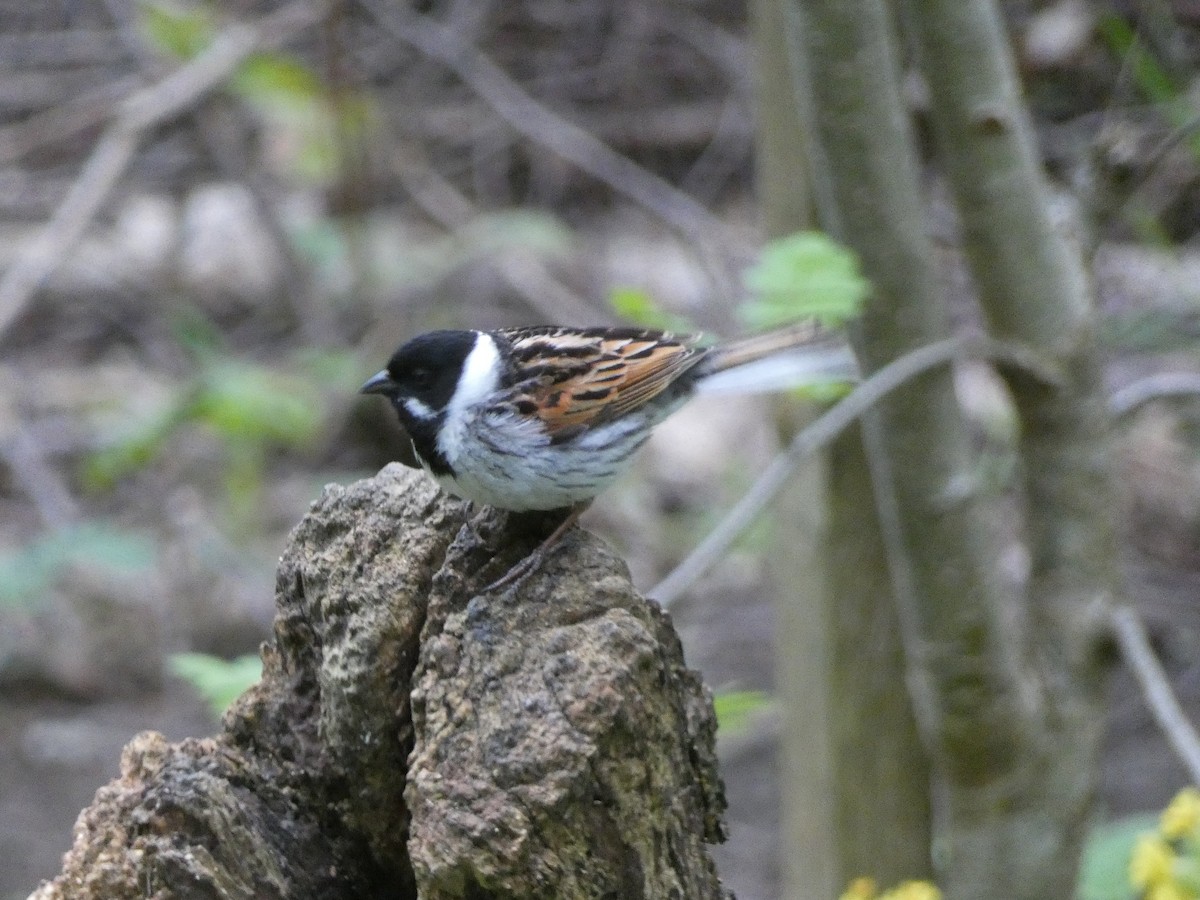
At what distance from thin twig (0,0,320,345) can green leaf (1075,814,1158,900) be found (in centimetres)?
415

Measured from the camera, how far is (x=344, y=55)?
27.2ft

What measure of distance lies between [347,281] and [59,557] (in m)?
3.55

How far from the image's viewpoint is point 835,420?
3365 mm

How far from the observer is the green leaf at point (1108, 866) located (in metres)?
3.85

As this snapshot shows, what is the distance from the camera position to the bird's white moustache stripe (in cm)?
329

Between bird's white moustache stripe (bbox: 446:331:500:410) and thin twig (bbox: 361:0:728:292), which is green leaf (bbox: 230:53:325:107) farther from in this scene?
bird's white moustache stripe (bbox: 446:331:500:410)

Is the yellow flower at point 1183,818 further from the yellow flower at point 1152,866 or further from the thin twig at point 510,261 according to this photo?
the thin twig at point 510,261

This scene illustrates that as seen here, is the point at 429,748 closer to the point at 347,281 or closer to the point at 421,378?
the point at 421,378

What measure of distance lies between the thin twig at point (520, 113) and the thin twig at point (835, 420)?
380cm

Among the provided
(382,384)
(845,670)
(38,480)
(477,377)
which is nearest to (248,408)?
(38,480)

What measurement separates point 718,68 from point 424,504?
9.39 m

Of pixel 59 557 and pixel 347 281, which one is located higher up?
pixel 347 281

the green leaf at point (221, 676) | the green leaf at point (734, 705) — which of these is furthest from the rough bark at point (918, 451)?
the green leaf at point (221, 676)

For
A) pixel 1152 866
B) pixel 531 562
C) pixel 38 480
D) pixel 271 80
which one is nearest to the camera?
pixel 531 562
